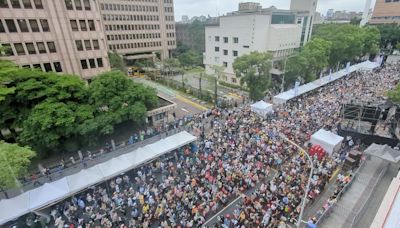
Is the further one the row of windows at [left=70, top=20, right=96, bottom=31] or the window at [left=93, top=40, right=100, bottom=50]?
the window at [left=93, top=40, right=100, bottom=50]

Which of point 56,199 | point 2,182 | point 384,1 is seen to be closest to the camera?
point 2,182

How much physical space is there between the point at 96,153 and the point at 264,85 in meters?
22.1

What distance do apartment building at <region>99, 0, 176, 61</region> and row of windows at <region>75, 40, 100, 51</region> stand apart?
29827 millimetres

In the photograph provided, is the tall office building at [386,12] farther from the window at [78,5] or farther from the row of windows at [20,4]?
the row of windows at [20,4]

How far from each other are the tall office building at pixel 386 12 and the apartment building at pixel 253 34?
46155 mm

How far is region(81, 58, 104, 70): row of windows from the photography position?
26.0 m

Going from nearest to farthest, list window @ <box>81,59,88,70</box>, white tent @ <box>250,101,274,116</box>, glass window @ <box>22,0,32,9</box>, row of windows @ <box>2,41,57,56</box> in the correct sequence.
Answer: glass window @ <box>22,0,32,9</box> → row of windows @ <box>2,41,57,56</box> → white tent @ <box>250,101,274,116</box> → window @ <box>81,59,88,70</box>

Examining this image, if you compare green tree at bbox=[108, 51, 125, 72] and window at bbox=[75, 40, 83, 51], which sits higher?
window at bbox=[75, 40, 83, 51]

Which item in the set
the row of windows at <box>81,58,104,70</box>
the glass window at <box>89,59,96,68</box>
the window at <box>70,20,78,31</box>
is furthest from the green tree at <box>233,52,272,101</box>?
the window at <box>70,20,78,31</box>

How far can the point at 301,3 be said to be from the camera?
44.9 metres

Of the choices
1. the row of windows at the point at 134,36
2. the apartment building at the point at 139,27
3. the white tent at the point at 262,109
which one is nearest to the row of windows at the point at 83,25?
the white tent at the point at 262,109

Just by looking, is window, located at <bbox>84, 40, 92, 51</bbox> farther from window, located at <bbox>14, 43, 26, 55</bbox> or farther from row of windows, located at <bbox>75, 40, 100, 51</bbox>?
window, located at <bbox>14, 43, 26, 55</bbox>

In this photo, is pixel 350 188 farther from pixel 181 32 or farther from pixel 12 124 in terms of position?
pixel 181 32

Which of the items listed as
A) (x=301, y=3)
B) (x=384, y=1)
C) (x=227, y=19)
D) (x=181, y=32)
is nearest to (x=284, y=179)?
(x=227, y=19)
